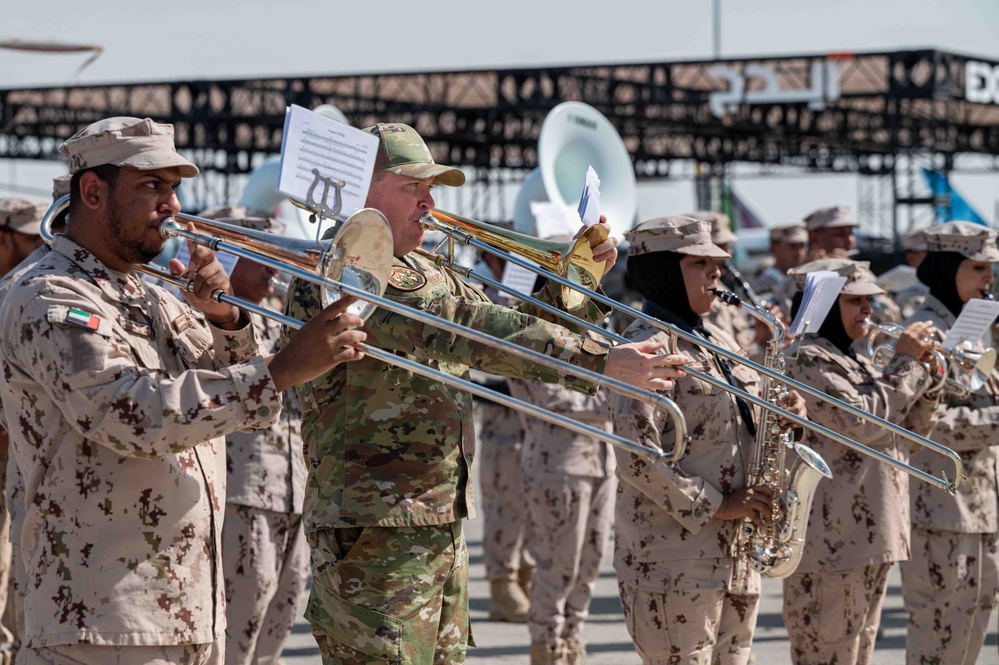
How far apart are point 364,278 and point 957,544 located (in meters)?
4.16

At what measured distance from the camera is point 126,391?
3439mm

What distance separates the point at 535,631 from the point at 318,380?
363 centimetres

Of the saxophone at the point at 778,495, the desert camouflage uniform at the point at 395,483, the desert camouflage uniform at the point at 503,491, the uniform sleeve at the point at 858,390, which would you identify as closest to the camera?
the desert camouflage uniform at the point at 395,483

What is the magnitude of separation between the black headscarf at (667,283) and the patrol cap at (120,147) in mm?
2230

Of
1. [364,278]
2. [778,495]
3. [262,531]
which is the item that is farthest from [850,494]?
[364,278]

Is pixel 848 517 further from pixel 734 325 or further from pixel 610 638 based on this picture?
pixel 610 638

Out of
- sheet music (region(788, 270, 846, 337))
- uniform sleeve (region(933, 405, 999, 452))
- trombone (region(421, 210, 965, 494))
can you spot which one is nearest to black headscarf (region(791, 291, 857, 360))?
sheet music (region(788, 270, 846, 337))

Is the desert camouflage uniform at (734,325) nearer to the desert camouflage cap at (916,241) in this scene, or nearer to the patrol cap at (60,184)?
the desert camouflage cap at (916,241)

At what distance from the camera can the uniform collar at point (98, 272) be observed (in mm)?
3707

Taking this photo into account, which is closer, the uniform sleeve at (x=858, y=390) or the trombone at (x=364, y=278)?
the trombone at (x=364, y=278)

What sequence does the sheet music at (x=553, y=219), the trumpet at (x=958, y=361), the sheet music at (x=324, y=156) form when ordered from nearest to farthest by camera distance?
1. the sheet music at (x=324, y=156)
2. the trumpet at (x=958, y=361)
3. the sheet music at (x=553, y=219)

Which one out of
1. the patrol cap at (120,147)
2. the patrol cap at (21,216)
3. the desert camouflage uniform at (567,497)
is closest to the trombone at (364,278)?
the patrol cap at (120,147)

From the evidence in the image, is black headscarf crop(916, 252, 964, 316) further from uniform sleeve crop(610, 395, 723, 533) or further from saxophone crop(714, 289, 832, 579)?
uniform sleeve crop(610, 395, 723, 533)

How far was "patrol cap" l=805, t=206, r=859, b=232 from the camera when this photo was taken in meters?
9.73
